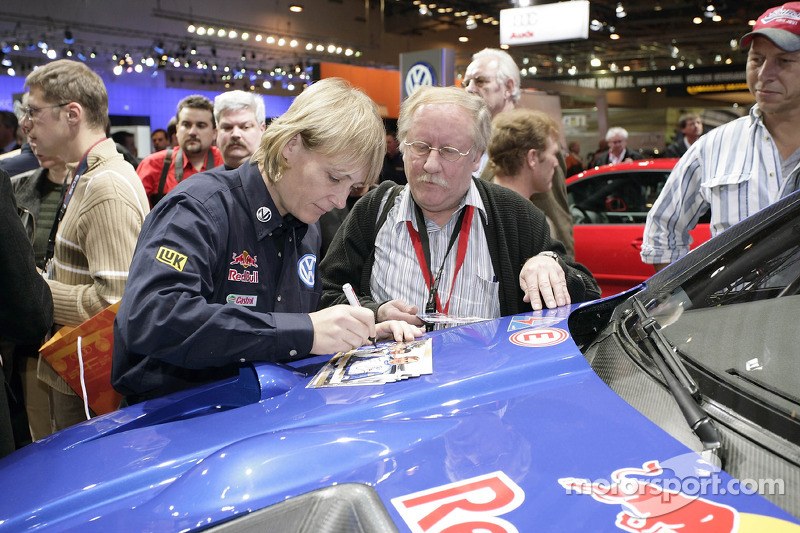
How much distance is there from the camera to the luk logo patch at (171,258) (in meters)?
1.41

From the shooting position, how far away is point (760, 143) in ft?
7.66

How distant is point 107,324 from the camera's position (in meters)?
1.92

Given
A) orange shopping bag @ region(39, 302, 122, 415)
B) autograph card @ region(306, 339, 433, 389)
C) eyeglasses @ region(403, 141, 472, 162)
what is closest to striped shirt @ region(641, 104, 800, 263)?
eyeglasses @ region(403, 141, 472, 162)

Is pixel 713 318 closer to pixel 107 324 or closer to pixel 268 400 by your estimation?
pixel 268 400

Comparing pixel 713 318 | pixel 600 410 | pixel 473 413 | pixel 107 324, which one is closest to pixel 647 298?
pixel 713 318

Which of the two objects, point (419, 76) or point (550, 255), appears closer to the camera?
point (550, 255)

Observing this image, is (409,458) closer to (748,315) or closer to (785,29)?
(748,315)

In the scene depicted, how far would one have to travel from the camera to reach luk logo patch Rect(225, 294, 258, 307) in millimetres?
1642

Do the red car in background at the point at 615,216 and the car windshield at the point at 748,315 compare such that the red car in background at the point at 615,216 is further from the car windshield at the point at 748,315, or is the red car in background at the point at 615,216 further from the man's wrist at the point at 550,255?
the car windshield at the point at 748,315

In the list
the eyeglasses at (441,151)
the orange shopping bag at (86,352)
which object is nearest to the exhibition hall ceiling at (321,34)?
the orange shopping bag at (86,352)

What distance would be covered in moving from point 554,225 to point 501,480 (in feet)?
8.01

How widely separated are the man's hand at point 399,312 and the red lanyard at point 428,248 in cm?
11

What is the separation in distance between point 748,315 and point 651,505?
0.61 m

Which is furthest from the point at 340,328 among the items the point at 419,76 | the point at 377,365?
the point at 419,76
